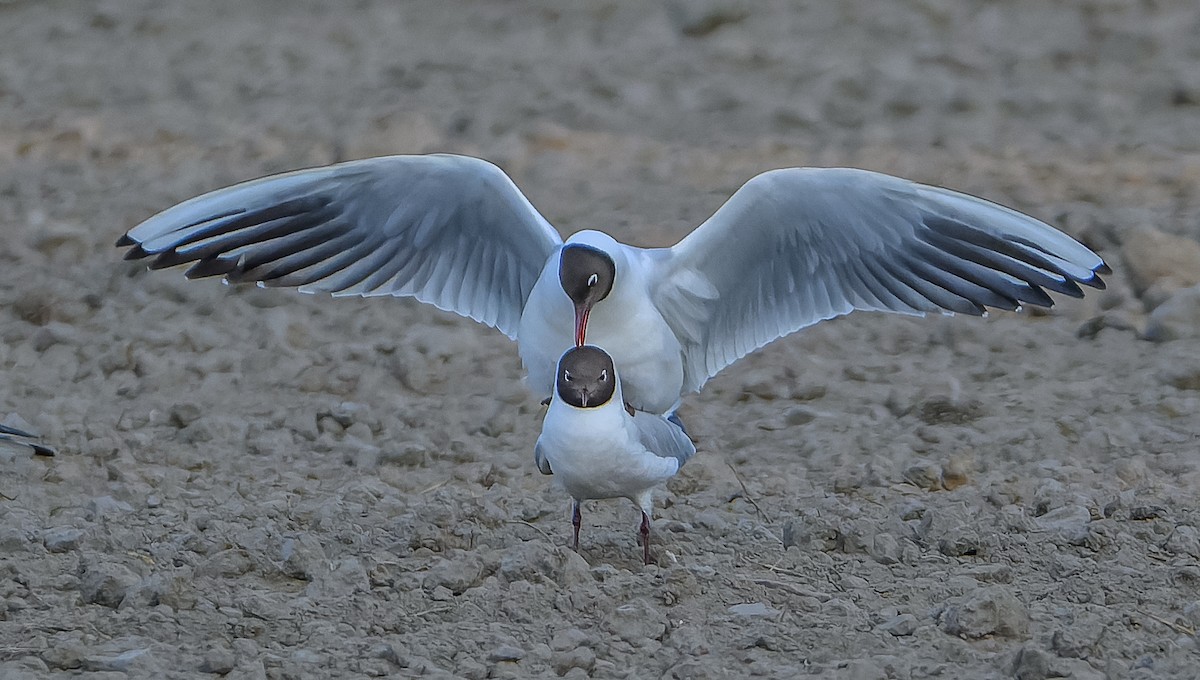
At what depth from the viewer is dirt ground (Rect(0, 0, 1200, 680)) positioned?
4.09 meters

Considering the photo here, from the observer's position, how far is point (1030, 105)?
1045cm

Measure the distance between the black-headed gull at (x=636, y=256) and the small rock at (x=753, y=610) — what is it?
1.10 m

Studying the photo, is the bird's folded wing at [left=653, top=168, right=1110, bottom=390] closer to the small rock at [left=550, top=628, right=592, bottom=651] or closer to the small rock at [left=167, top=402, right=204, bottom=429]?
the small rock at [left=550, top=628, right=592, bottom=651]

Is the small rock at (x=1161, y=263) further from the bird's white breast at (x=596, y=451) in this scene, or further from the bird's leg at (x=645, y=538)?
the bird's white breast at (x=596, y=451)

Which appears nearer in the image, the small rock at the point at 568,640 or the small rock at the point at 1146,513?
the small rock at the point at 568,640

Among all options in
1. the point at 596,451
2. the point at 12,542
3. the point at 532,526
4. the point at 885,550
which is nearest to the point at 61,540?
the point at 12,542

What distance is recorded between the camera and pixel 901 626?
4055 mm

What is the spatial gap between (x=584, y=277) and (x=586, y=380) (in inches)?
14.3

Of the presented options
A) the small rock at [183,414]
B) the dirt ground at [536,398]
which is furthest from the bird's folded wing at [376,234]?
the small rock at [183,414]

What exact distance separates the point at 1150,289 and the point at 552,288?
3.63m

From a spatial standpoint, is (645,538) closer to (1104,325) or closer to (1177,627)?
(1177,627)

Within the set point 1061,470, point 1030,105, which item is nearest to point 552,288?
point 1061,470

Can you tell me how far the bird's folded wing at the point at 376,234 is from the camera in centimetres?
530

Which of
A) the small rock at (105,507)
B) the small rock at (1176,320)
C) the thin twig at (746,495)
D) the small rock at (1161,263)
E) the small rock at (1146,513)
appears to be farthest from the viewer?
the small rock at (1161,263)
